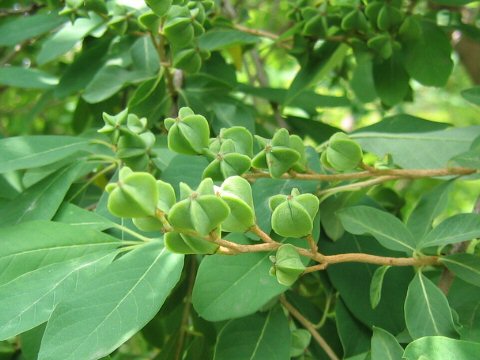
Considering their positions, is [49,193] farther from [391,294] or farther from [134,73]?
[391,294]

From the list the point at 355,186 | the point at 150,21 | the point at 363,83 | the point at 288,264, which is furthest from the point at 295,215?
the point at 363,83

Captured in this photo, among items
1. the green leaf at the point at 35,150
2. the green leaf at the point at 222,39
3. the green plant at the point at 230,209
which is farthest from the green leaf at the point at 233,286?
the green leaf at the point at 222,39

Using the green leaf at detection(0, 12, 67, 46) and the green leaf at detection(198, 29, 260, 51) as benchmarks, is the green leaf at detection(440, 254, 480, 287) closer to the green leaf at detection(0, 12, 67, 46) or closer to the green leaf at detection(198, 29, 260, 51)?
the green leaf at detection(198, 29, 260, 51)

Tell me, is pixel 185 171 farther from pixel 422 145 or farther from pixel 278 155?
pixel 422 145

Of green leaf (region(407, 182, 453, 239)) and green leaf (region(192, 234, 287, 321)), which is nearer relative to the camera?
green leaf (region(192, 234, 287, 321))

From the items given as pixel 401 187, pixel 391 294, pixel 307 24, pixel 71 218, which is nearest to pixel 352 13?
pixel 307 24

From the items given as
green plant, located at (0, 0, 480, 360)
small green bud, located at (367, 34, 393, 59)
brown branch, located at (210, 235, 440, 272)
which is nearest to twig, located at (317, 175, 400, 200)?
green plant, located at (0, 0, 480, 360)
